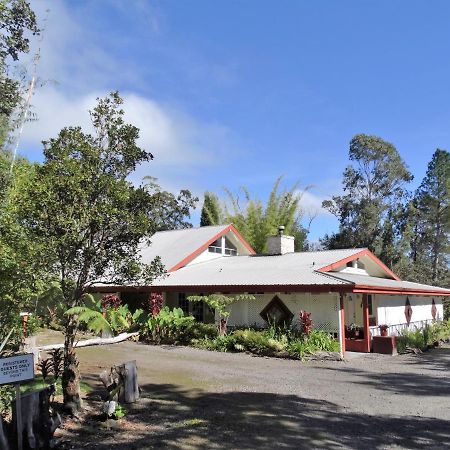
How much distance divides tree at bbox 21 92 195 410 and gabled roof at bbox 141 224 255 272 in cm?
1309

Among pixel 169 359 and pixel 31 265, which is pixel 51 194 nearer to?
pixel 31 265

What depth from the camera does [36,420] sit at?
6348mm

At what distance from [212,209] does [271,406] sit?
110ft

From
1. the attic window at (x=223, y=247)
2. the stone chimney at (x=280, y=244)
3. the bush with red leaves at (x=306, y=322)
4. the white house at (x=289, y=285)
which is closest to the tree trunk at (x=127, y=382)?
the bush with red leaves at (x=306, y=322)

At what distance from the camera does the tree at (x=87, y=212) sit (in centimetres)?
788

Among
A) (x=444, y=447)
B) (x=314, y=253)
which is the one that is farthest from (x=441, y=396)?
(x=314, y=253)

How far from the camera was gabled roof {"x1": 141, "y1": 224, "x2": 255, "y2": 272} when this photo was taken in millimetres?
23087

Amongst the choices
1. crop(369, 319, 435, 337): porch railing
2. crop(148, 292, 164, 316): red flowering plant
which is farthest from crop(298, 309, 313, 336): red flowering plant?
crop(148, 292, 164, 316): red flowering plant

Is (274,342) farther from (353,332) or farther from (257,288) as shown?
(353,332)

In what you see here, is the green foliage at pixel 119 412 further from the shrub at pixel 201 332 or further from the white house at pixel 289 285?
the shrub at pixel 201 332

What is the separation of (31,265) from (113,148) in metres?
2.71

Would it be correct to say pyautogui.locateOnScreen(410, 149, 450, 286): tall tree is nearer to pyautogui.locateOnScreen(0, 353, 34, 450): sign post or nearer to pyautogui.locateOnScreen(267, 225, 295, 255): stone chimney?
pyautogui.locateOnScreen(267, 225, 295, 255): stone chimney

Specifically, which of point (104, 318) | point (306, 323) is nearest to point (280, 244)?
point (306, 323)

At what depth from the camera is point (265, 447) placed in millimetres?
6559
